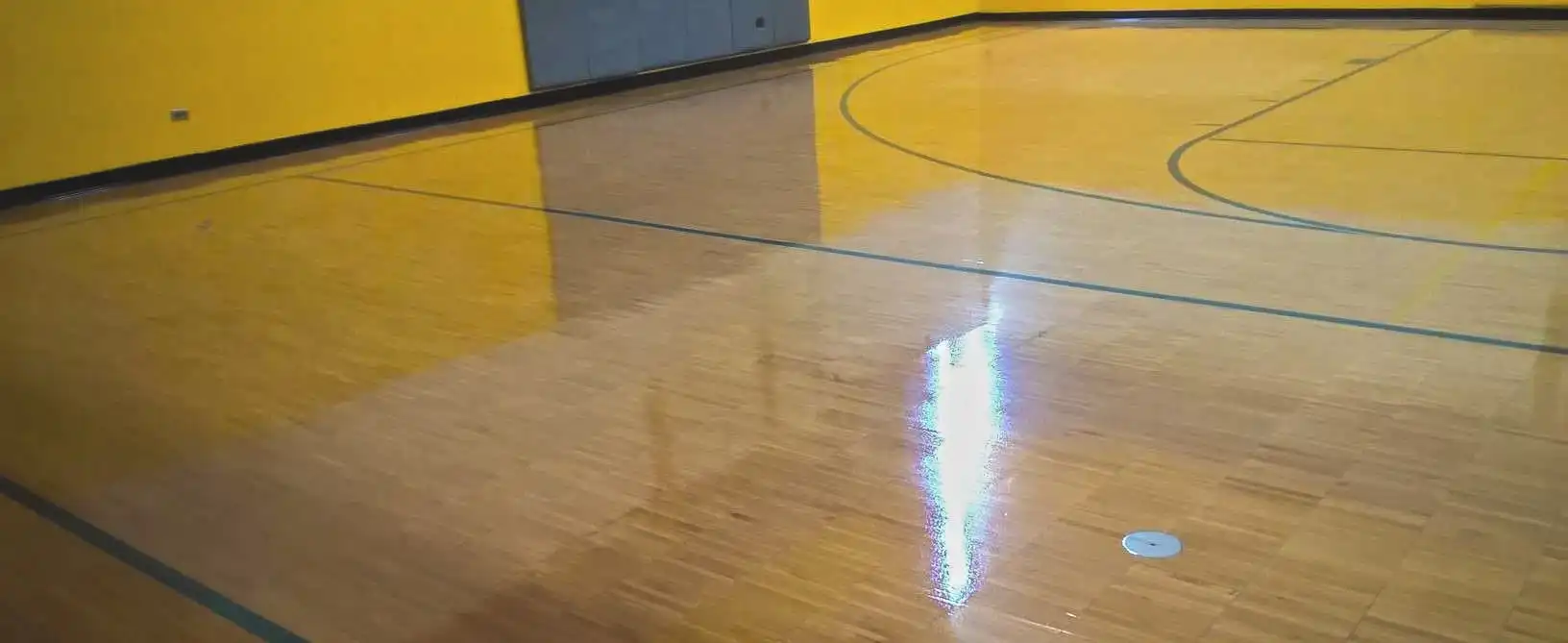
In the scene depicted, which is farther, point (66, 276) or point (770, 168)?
point (770, 168)

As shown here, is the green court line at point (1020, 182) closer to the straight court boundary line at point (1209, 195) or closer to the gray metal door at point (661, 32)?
the straight court boundary line at point (1209, 195)

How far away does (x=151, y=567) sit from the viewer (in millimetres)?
2148

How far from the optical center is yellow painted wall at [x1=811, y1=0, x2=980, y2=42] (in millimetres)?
9914

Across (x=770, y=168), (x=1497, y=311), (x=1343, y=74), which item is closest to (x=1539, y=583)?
(x=1497, y=311)

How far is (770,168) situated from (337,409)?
112 inches

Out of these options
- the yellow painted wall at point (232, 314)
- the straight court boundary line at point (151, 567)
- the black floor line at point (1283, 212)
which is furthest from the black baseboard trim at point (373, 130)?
the black floor line at point (1283, 212)

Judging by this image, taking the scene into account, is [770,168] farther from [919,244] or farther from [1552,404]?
[1552,404]

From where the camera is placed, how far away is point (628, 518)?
2.21 metres

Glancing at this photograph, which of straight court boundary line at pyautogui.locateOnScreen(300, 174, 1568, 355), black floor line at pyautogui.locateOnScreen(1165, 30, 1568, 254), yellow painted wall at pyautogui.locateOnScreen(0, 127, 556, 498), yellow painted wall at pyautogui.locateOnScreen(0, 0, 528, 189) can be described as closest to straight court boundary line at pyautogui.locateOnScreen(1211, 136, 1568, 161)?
black floor line at pyautogui.locateOnScreen(1165, 30, 1568, 254)

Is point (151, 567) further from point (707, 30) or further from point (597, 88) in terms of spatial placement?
point (707, 30)

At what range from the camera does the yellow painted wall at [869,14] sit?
9.91m

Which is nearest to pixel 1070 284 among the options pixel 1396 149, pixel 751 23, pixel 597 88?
pixel 1396 149

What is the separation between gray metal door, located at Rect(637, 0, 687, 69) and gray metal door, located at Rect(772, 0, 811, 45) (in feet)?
3.66

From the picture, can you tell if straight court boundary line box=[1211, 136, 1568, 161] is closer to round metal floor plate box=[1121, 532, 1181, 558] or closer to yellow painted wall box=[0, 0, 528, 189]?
round metal floor plate box=[1121, 532, 1181, 558]
